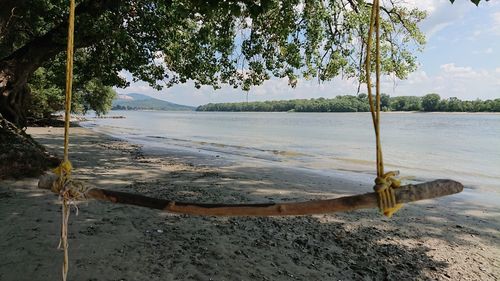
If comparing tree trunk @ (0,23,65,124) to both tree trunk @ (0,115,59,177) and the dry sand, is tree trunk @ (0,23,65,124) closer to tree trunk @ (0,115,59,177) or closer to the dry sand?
tree trunk @ (0,115,59,177)

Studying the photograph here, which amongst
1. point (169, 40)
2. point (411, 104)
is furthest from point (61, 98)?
point (411, 104)

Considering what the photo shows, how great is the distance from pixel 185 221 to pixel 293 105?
146 metres

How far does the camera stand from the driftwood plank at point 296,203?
1.58 metres

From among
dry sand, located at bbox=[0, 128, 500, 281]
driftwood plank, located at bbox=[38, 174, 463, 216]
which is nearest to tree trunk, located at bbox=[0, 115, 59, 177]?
dry sand, located at bbox=[0, 128, 500, 281]

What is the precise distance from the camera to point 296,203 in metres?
1.73

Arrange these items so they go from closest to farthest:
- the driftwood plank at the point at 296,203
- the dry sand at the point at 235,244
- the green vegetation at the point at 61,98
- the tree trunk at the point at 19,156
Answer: the driftwood plank at the point at 296,203
the dry sand at the point at 235,244
the tree trunk at the point at 19,156
the green vegetation at the point at 61,98

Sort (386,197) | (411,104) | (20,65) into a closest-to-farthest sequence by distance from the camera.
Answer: (386,197)
(20,65)
(411,104)

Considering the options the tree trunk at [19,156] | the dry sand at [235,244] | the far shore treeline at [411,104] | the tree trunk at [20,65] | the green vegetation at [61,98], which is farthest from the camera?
the far shore treeline at [411,104]

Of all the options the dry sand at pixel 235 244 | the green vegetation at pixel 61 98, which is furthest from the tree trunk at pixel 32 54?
the green vegetation at pixel 61 98

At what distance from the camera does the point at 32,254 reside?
4.23 meters

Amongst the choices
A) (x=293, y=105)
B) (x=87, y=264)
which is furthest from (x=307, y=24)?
(x=293, y=105)

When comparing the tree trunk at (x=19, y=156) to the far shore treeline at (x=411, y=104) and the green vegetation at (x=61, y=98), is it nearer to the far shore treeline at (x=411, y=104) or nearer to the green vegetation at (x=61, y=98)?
the green vegetation at (x=61, y=98)

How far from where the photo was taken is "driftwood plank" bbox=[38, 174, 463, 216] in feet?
5.19

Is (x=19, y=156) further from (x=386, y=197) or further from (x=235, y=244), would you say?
(x=386, y=197)
